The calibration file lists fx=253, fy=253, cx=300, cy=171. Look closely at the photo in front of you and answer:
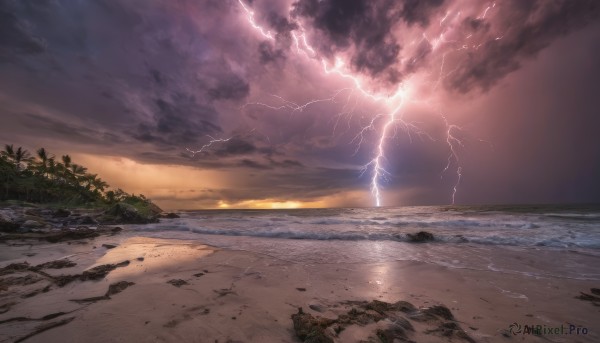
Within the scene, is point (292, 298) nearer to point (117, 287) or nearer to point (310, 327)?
point (310, 327)

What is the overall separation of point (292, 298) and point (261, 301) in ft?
1.59

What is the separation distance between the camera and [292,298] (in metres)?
3.90

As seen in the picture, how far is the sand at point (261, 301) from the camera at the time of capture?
2.78 meters

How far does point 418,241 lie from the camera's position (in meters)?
9.90

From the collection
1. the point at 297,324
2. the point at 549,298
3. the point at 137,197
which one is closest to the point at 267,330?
the point at 297,324

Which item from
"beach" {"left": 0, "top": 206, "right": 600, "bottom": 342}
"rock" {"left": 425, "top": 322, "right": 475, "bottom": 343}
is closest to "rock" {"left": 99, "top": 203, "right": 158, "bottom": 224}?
"beach" {"left": 0, "top": 206, "right": 600, "bottom": 342}

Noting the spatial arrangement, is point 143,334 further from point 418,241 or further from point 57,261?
point 418,241

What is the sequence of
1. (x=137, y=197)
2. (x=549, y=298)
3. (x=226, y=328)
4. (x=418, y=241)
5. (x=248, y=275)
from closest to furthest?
(x=226, y=328), (x=549, y=298), (x=248, y=275), (x=418, y=241), (x=137, y=197)

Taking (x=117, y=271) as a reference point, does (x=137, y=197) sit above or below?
above

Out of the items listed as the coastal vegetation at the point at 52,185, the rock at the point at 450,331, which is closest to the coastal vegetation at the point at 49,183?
the coastal vegetation at the point at 52,185

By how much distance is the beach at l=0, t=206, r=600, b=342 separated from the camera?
9.24ft

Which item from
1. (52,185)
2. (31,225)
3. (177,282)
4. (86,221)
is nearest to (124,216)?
(86,221)

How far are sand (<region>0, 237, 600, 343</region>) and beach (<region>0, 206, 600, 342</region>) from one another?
0.7 inches

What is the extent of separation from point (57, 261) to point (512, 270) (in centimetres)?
1042
